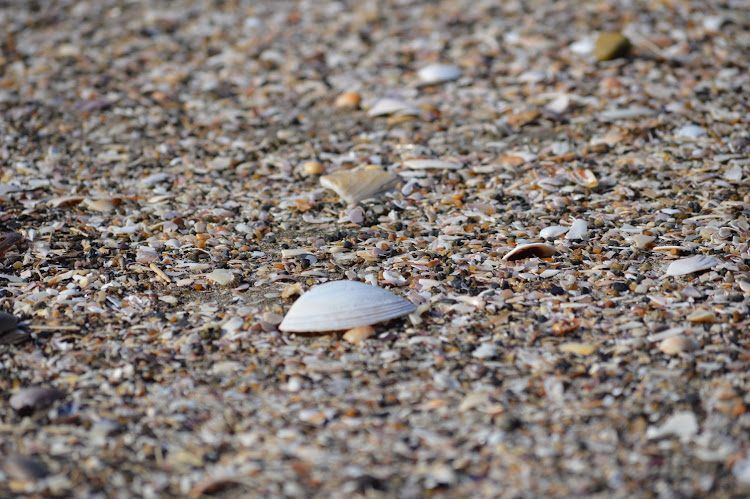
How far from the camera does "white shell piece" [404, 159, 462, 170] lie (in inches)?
150

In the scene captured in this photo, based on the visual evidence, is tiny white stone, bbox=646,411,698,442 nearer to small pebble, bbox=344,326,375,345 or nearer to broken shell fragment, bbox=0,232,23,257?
small pebble, bbox=344,326,375,345

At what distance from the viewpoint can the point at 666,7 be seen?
548 centimetres

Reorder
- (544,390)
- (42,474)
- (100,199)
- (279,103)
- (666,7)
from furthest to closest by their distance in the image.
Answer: (666,7), (279,103), (100,199), (544,390), (42,474)

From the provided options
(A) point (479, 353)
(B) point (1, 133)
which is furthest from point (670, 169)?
(B) point (1, 133)

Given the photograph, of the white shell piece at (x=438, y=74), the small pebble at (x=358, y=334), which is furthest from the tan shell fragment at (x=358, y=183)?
the white shell piece at (x=438, y=74)

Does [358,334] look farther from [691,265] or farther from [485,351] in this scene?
[691,265]

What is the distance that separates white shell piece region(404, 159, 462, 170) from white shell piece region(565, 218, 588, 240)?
2.60 ft

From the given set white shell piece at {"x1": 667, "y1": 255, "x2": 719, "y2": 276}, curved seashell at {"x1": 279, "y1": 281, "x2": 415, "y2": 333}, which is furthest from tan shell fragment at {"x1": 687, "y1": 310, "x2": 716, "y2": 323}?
curved seashell at {"x1": 279, "y1": 281, "x2": 415, "y2": 333}

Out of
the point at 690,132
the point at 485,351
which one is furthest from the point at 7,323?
the point at 690,132

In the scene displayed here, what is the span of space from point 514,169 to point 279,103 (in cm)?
164

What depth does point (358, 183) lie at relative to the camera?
11.9 ft

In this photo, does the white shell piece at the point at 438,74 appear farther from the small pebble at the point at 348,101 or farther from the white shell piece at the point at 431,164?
the white shell piece at the point at 431,164

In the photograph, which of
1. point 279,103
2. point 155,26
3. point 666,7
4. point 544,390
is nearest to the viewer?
point 544,390

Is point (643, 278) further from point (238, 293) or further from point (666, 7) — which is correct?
point (666, 7)
